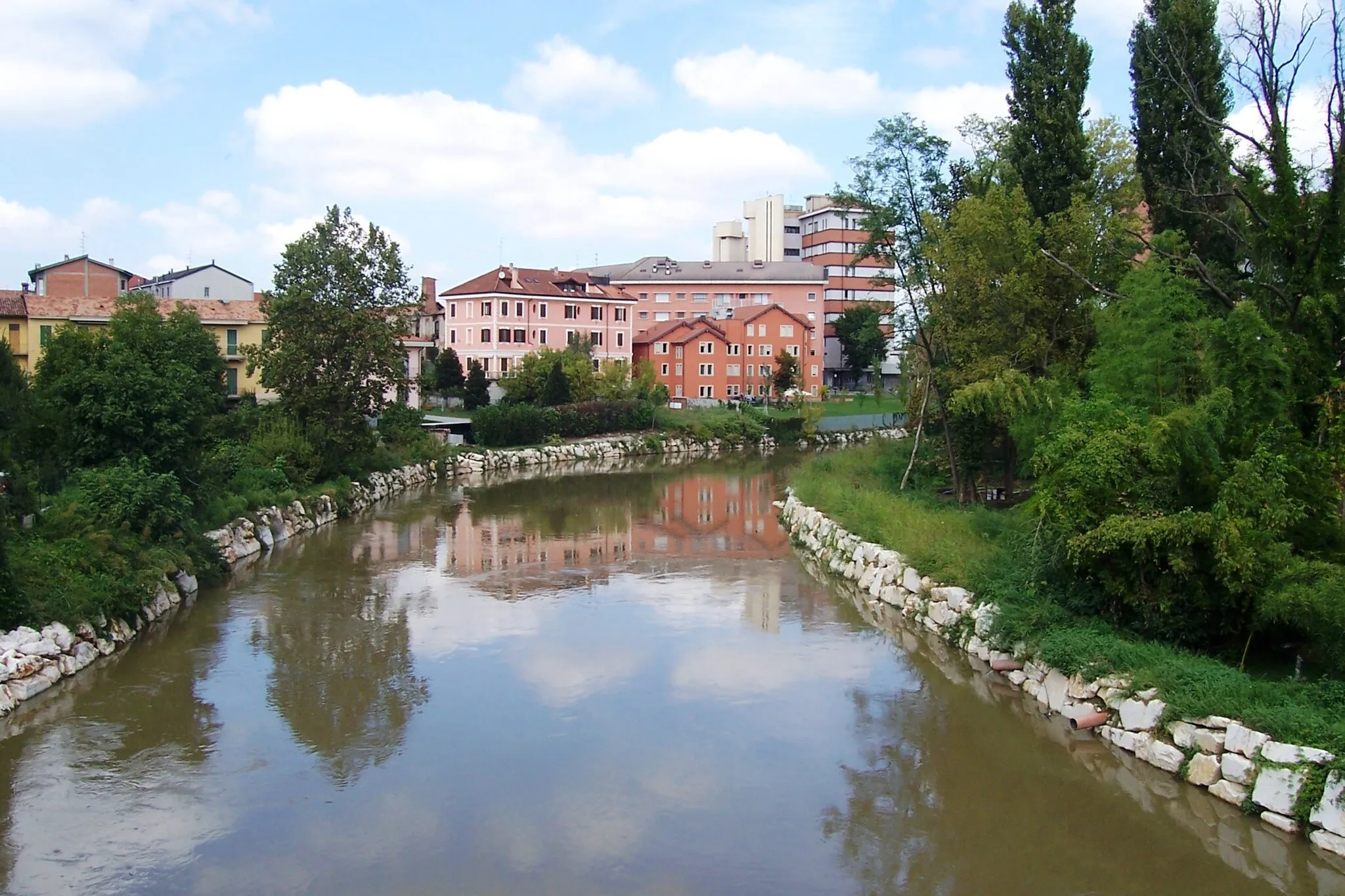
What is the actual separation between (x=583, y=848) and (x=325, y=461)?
2377cm

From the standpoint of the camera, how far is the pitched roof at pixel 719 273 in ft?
277

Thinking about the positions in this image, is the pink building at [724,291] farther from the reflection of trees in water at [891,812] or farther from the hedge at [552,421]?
the reflection of trees in water at [891,812]

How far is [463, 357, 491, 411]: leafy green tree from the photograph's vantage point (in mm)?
57281

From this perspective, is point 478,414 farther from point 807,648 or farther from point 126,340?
point 807,648

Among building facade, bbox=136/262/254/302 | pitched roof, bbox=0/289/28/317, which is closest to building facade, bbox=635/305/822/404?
building facade, bbox=136/262/254/302

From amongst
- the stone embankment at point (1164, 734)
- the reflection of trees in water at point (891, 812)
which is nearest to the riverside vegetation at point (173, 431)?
the reflection of trees in water at point (891, 812)

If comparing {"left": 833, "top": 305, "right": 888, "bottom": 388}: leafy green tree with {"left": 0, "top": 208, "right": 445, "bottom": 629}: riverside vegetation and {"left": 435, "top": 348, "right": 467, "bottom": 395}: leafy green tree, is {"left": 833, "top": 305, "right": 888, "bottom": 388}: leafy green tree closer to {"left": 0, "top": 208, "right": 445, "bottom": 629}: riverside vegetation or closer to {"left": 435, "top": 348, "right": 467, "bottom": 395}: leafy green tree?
{"left": 435, "top": 348, "right": 467, "bottom": 395}: leafy green tree

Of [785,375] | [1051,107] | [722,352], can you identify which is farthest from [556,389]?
[1051,107]

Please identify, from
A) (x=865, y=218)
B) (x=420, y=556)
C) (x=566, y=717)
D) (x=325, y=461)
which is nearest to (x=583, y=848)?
(x=566, y=717)

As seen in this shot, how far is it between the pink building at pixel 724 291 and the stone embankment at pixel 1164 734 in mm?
67050

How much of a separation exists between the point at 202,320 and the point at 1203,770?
42.7 m

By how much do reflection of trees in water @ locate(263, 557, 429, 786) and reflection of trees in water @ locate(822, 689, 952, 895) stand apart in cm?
505

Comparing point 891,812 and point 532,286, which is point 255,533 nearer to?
point 891,812

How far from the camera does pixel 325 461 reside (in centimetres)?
3156
